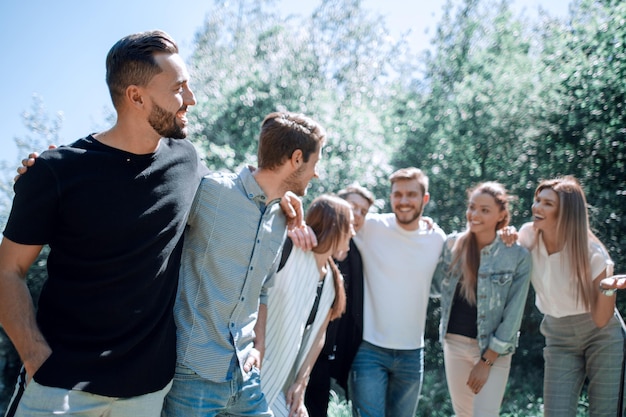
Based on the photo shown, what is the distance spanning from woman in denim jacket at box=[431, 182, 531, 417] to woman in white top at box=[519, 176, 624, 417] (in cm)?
21

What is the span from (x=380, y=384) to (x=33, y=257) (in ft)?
9.78

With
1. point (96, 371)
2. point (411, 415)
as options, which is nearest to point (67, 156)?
point (96, 371)

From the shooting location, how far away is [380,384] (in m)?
4.51

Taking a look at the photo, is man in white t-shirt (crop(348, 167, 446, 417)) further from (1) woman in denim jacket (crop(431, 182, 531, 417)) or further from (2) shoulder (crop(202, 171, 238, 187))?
(2) shoulder (crop(202, 171, 238, 187))

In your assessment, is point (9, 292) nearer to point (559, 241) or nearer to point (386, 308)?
point (386, 308)

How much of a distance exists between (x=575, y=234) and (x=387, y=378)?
177 cm

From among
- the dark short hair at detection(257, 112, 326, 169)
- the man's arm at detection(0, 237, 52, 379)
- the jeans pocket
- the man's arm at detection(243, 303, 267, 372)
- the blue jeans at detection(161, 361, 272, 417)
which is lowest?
the blue jeans at detection(161, 361, 272, 417)

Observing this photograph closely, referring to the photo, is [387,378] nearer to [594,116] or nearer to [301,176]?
[301,176]

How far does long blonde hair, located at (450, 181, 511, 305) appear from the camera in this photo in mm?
4746

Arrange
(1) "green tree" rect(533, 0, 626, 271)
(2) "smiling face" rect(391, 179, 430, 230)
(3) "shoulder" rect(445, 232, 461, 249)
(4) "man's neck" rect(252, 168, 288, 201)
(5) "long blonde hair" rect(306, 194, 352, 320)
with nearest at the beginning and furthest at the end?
1. (4) "man's neck" rect(252, 168, 288, 201)
2. (5) "long blonde hair" rect(306, 194, 352, 320)
3. (2) "smiling face" rect(391, 179, 430, 230)
4. (3) "shoulder" rect(445, 232, 461, 249)
5. (1) "green tree" rect(533, 0, 626, 271)

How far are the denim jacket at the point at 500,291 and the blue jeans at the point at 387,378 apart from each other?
56 centimetres

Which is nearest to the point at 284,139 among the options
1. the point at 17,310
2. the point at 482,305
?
the point at 17,310

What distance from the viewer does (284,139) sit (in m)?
3.08

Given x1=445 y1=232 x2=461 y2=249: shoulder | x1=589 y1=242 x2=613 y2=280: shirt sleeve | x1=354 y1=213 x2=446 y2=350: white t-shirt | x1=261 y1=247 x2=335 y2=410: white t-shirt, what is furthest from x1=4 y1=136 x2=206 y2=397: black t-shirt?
x1=589 y1=242 x2=613 y2=280: shirt sleeve
